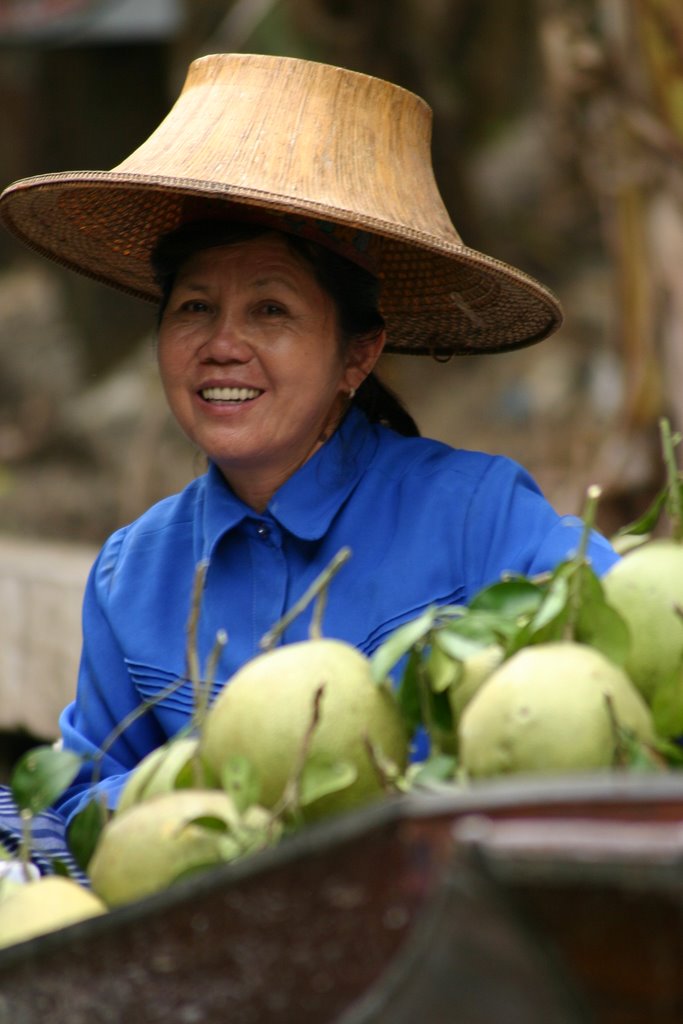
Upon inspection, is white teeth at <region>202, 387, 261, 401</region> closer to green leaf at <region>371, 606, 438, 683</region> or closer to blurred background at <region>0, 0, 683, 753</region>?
green leaf at <region>371, 606, 438, 683</region>

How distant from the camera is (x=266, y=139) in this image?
7.00 feet

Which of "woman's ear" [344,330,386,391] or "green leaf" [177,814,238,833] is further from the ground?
"green leaf" [177,814,238,833]

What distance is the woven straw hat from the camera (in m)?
2.10

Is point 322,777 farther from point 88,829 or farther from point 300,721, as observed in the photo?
point 88,829

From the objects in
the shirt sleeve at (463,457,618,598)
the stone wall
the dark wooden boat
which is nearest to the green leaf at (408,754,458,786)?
the dark wooden boat

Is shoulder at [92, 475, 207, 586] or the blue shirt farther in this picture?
shoulder at [92, 475, 207, 586]

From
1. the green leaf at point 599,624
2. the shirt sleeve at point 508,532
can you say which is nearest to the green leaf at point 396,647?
the green leaf at point 599,624

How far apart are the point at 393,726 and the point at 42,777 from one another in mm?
311

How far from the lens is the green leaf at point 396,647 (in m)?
1.29

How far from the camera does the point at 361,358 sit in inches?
96.5

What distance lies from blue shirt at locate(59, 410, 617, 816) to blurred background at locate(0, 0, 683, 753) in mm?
2699

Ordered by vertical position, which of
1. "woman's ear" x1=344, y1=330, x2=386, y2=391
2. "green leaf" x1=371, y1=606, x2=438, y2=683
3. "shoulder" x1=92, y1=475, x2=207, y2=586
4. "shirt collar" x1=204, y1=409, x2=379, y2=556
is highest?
"green leaf" x1=371, y1=606, x2=438, y2=683

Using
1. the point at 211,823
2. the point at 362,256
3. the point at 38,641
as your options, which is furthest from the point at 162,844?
the point at 38,641

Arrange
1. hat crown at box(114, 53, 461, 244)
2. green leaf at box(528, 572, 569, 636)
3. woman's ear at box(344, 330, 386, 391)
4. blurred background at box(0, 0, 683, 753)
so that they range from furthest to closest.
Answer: blurred background at box(0, 0, 683, 753) → woman's ear at box(344, 330, 386, 391) → hat crown at box(114, 53, 461, 244) → green leaf at box(528, 572, 569, 636)
